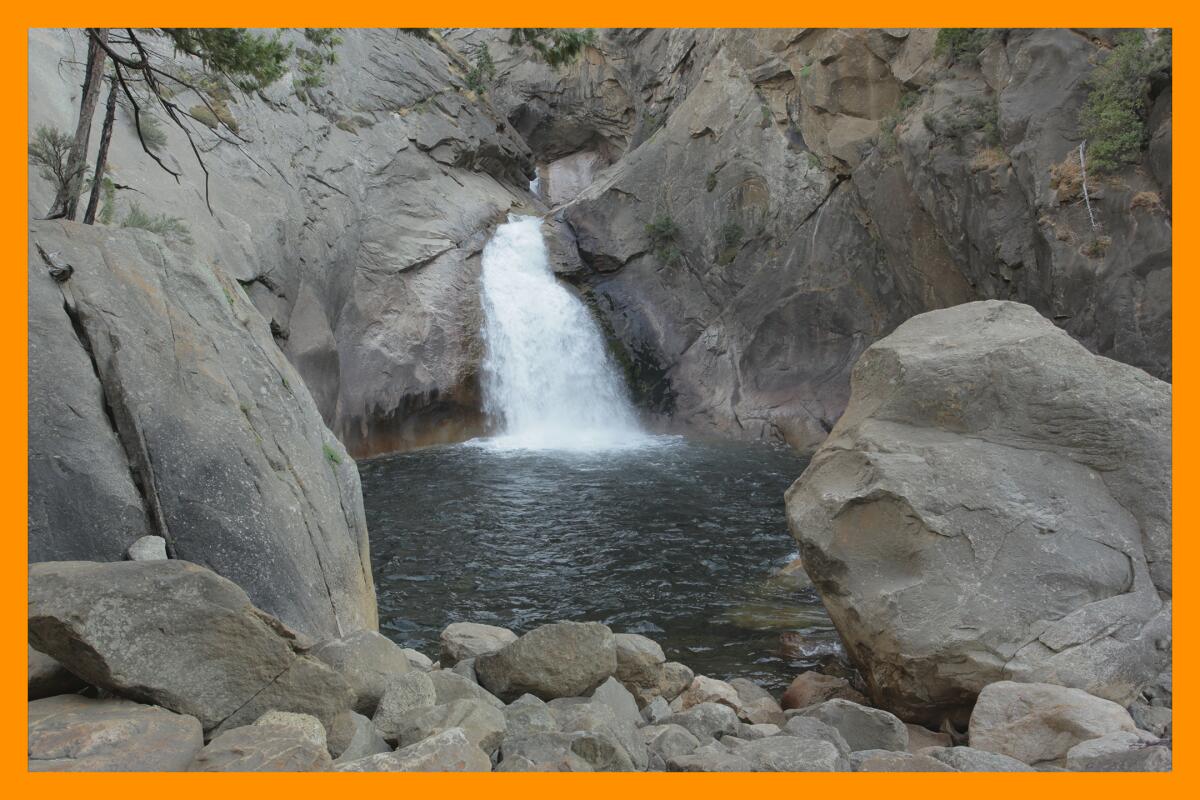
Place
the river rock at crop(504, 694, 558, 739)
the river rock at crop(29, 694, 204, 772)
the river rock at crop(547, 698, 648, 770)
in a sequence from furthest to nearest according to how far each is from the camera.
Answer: the river rock at crop(504, 694, 558, 739)
the river rock at crop(547, 698, 648, 770)
the river rock at crop(29, 694, 204, 772)

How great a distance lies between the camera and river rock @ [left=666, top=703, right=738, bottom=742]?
6.15 metres

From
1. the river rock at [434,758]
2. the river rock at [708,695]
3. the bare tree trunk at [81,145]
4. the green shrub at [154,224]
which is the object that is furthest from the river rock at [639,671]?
the green shrub at [154,224]

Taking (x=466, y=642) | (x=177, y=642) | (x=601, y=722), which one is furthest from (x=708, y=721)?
(x=177, y=642)

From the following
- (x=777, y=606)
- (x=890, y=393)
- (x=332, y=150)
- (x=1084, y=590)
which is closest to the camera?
(x=1084, y=590)

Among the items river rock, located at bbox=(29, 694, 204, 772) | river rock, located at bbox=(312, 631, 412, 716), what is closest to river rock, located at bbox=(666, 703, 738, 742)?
river rock, located at bbox=(312, 631, 412, 716)

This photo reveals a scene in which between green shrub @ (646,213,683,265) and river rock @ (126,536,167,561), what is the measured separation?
2128cm

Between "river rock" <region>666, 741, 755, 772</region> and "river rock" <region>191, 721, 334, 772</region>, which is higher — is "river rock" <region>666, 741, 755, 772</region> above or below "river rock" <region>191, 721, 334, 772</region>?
below

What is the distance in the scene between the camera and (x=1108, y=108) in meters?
15.7

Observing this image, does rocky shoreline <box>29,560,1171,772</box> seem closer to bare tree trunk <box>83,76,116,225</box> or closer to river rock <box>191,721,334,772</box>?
river rock <box>191,721,334,772</box>

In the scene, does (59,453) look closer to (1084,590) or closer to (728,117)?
(1084,590)

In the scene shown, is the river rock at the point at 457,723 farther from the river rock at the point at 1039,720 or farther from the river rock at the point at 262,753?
the river rock at the point at 1039,720

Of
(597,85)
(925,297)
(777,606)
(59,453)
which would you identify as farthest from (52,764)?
(597,85)

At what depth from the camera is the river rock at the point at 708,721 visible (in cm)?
615

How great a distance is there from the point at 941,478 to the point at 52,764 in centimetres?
632
